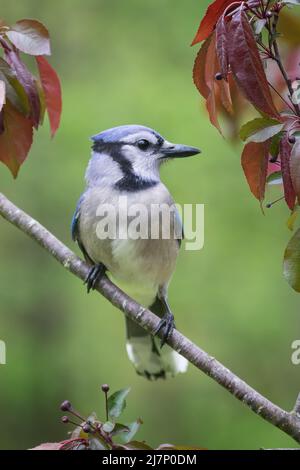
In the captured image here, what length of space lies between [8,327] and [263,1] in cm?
402

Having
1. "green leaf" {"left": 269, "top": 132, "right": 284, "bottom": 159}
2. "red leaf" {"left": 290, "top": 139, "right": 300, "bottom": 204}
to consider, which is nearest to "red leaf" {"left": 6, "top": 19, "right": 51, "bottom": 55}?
"green leaf" {"left": 269, "top": 132, "right": 284, "bottom": 159}

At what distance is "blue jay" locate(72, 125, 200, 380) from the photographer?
2805 mm

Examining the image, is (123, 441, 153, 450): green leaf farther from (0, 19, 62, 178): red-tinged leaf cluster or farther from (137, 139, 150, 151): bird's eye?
(137, 139, 150, 151): bird's eye

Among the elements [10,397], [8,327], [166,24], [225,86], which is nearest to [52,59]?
[166,24]

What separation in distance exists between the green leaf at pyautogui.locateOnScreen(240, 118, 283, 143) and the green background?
2.89m

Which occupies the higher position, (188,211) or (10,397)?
(188,211)

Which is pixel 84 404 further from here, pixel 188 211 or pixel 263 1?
pixel 263 1

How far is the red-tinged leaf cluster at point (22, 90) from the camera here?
81.0 inches

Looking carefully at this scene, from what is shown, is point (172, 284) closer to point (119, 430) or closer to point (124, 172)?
point (124, 172)

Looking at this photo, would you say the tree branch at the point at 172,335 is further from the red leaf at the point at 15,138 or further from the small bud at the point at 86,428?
the small bud at the point at 86,428

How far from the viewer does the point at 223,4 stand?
1.78 meters

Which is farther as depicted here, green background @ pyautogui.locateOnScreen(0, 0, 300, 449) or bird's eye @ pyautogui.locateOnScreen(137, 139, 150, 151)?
green background @ pyautogui.locateOnScreen(0, 0, 300, 449)

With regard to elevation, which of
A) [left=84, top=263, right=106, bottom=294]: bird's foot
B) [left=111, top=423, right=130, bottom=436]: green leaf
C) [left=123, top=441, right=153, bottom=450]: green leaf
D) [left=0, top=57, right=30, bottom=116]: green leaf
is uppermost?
[left=0, top=57, right=30, bottom=116]: green leaf

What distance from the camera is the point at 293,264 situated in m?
1.74
